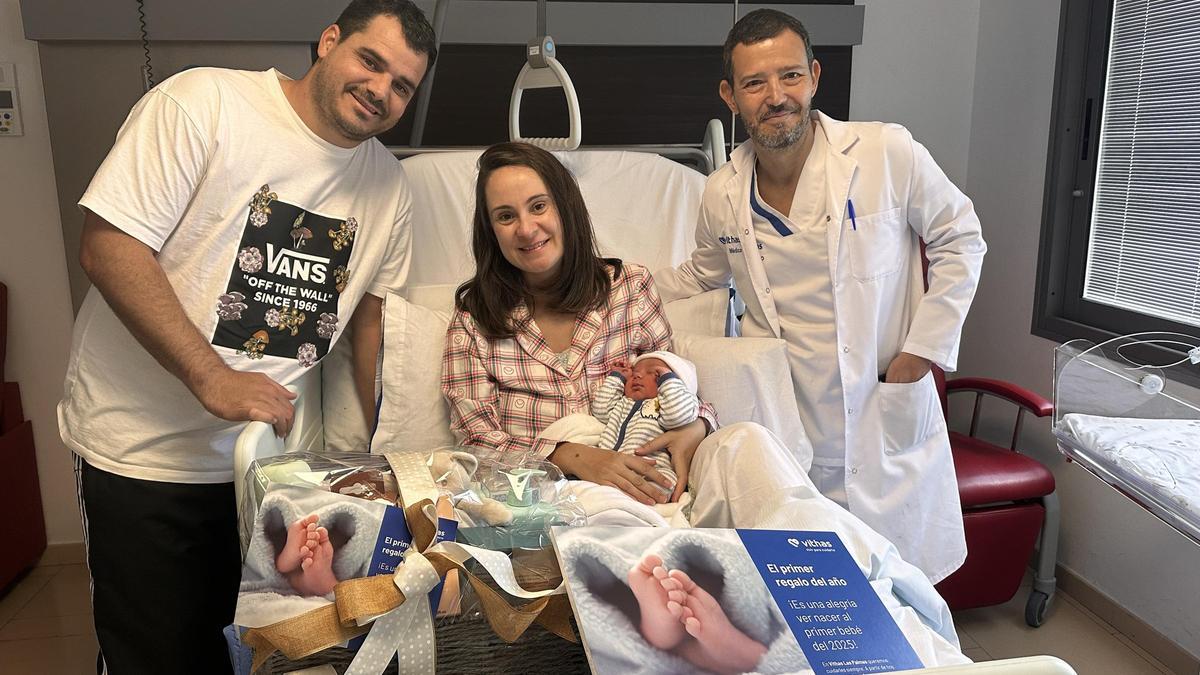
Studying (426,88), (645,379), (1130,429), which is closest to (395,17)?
(426,88)

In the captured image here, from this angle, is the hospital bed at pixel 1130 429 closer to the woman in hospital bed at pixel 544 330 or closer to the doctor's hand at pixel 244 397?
the woman in hospital bed at pixel 544 330

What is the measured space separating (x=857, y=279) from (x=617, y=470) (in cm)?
77

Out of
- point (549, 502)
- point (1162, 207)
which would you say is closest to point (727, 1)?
point (1162, 207)

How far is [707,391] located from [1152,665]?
5.08 feet

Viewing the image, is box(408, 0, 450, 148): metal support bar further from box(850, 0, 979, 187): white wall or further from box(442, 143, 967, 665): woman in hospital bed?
box(850, 0, 979, 187): white wall

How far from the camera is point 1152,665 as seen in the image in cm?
244

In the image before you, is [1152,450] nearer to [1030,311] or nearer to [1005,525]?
[1005,525]

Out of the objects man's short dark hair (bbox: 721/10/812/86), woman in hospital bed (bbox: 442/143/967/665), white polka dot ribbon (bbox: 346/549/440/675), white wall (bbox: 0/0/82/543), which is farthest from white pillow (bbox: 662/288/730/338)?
white wall (bbox: 0/0/82/543)

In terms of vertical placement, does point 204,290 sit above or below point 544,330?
above

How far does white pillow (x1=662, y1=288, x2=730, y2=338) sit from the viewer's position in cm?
219

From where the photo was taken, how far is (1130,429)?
5.72ft

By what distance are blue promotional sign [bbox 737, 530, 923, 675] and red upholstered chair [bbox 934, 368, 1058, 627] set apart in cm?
159

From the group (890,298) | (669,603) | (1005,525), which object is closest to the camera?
(669,603)

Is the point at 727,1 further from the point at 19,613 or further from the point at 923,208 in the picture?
the point at 19,613
